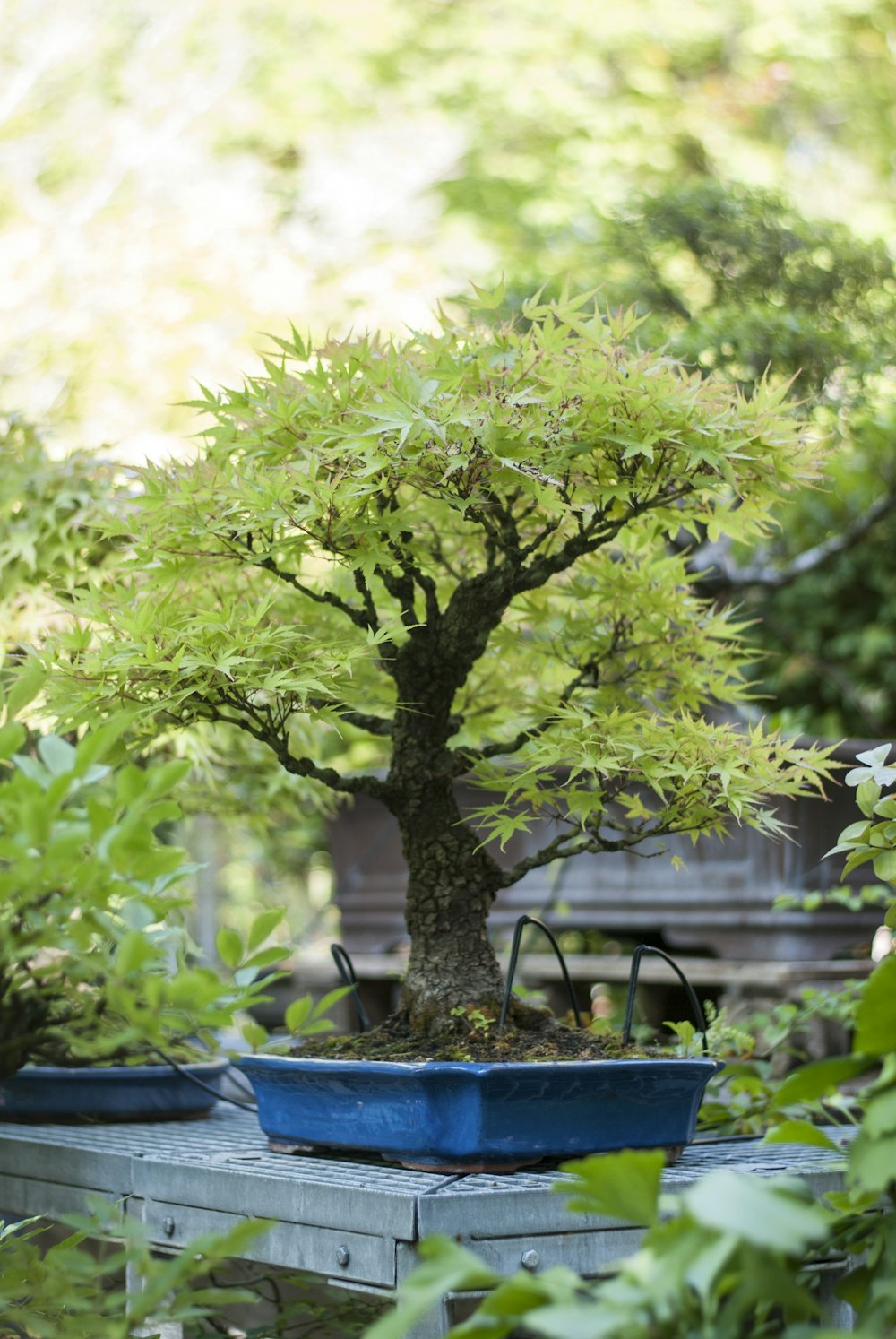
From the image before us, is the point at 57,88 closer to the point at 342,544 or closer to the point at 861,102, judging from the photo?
the point at 861,102

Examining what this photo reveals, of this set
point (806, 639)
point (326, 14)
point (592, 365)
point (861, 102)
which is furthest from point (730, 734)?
point (326, 14)

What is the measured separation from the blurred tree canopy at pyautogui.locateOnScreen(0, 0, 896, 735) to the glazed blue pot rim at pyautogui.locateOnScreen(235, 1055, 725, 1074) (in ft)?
10.7

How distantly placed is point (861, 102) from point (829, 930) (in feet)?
16.9

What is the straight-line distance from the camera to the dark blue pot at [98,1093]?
1728mm

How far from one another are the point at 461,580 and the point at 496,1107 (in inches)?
24.3

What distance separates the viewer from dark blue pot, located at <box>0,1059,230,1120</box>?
1.73 meters

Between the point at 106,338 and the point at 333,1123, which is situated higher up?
the point at 106,338

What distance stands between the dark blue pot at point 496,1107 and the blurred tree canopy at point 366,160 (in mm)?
3255

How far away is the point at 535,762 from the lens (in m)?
A: 1.29

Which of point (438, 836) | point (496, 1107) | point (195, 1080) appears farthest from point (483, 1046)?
point (195, 1080)

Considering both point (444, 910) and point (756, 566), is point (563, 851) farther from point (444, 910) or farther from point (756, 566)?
point (756, 566)

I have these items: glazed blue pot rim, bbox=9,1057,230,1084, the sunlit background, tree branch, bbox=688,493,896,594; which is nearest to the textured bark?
glazed blue pot rim, bbox=9,1057,230,1084

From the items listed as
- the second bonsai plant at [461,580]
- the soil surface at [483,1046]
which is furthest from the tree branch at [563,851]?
the soil surface at [483,1046]

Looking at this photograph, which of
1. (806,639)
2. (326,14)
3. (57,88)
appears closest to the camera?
(806,639)
